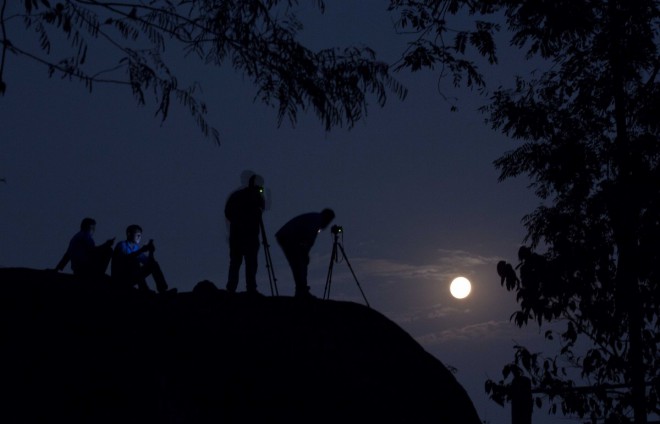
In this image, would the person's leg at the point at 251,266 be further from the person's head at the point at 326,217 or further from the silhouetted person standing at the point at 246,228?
the person's head at the point at 326,217

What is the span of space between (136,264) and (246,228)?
1679mm

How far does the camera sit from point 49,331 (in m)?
8.95

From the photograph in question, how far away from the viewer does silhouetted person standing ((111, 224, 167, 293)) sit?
12117mm

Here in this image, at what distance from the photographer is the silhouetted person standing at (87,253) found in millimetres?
12203

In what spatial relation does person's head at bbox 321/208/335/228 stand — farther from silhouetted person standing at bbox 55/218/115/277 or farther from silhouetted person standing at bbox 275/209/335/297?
silhouetted person standing at bbox 55/218/115/277

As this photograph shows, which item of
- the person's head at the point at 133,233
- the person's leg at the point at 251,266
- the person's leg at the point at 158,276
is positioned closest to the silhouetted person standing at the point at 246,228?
the person's leg at the point at 251,266

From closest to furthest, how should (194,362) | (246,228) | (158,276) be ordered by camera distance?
1. (194,362)
2. (246,228)
3. (158,276)

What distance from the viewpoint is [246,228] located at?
1203 centimetres

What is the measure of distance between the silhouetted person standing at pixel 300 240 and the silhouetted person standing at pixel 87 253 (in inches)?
98.0

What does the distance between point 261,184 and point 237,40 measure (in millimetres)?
3987

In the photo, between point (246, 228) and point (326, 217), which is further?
point (326, 217)

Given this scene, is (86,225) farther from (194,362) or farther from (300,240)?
(194,362)

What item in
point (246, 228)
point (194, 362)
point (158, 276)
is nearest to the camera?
point (194, 362)

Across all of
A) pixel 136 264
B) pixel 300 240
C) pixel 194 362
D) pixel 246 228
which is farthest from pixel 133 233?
pixel 194 362
